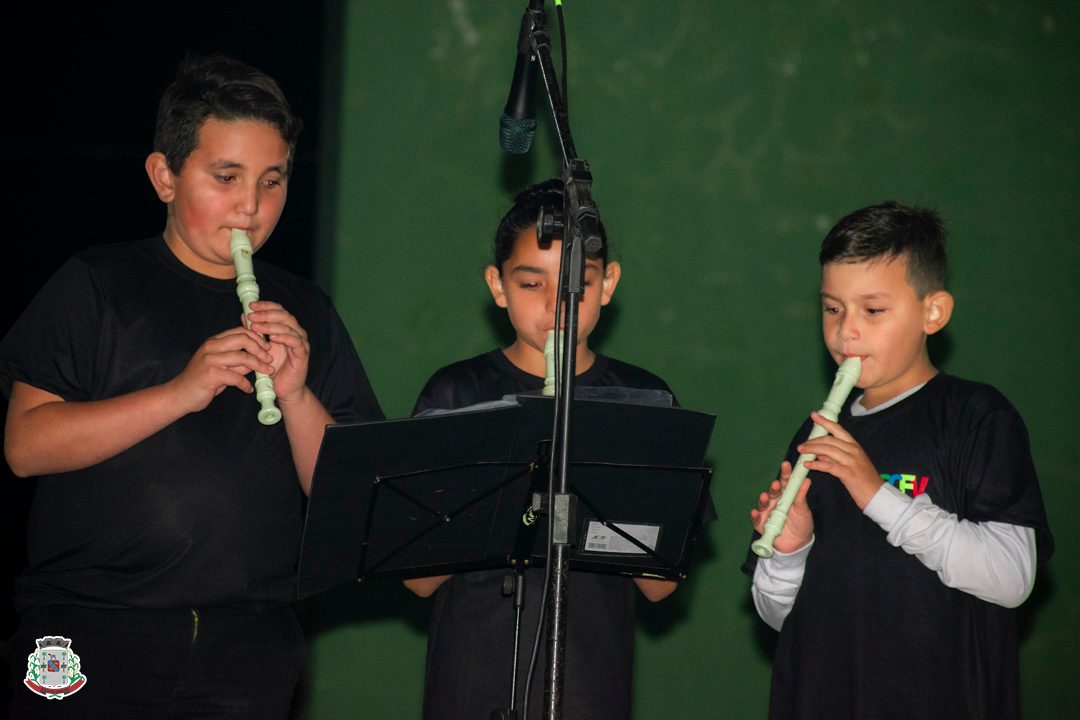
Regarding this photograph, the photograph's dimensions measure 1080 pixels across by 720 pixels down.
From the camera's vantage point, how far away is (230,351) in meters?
2.02

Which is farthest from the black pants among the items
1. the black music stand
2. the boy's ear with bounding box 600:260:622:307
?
the boy's ear with bounding box 600:260:622:307

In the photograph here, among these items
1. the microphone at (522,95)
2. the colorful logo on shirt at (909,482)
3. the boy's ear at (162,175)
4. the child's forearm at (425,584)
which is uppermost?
the microphone at (522,95)

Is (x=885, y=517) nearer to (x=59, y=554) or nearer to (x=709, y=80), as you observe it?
(x=59, y=554)

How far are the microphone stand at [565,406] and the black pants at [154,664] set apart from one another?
593 mm

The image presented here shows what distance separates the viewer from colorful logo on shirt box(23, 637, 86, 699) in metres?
1.94

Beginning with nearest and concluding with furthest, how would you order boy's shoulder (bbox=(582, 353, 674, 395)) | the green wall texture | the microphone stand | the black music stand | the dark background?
the microphone stand < the black music stand < boy's shoulder (bbox=(582, 353, 674, 395)) < the dark background < the green wall texture

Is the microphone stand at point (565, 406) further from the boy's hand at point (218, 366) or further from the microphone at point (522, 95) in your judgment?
the boy's hand at point (218, 366)

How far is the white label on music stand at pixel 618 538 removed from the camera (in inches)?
83.6

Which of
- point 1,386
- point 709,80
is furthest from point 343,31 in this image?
point 1,386

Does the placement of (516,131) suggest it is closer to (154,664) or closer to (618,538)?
(618,538)

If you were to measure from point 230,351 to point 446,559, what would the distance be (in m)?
0.54

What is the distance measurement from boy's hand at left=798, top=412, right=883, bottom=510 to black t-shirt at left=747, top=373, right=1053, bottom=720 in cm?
10

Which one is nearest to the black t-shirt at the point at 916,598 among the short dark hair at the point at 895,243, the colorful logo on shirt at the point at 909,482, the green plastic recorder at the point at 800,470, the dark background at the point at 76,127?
the colorful logo on shirt at the point at 909,482

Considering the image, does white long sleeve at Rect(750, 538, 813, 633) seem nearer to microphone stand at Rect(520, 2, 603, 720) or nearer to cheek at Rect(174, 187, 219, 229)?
microphone stand at Rect(520, 2, 603, 720)
